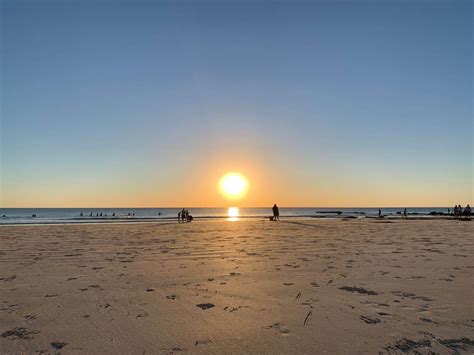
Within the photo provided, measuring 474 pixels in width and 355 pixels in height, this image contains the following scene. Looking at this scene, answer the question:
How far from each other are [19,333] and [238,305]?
10.3 feet

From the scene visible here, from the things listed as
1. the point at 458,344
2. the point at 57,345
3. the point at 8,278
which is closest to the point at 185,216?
the point at 8,278

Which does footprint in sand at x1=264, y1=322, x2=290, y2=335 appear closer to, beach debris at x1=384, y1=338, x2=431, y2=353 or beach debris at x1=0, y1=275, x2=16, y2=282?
beach debris at x1=384, y1=338, x2=431, y2=353

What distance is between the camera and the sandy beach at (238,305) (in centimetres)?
392

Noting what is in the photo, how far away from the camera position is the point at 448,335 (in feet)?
13.3

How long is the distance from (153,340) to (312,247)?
9211 millimetres

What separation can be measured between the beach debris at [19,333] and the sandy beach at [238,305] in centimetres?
1

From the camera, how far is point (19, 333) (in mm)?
4211

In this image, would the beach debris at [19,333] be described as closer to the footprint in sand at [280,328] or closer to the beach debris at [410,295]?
the footprint in sand at [280,328]

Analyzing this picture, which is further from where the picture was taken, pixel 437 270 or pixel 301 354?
pixel 437 270

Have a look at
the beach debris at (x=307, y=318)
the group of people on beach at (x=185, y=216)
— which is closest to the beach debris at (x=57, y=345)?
the beach debris at (x=307, y=318)

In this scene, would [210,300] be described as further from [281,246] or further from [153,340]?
[281,246]

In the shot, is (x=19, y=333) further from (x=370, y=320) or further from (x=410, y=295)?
(x=410, y=295)

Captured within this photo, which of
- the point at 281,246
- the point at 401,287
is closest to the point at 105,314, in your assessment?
the point at 401,287

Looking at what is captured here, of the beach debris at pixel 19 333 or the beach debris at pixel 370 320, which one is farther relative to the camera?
the beach debris at pixel 370 320
